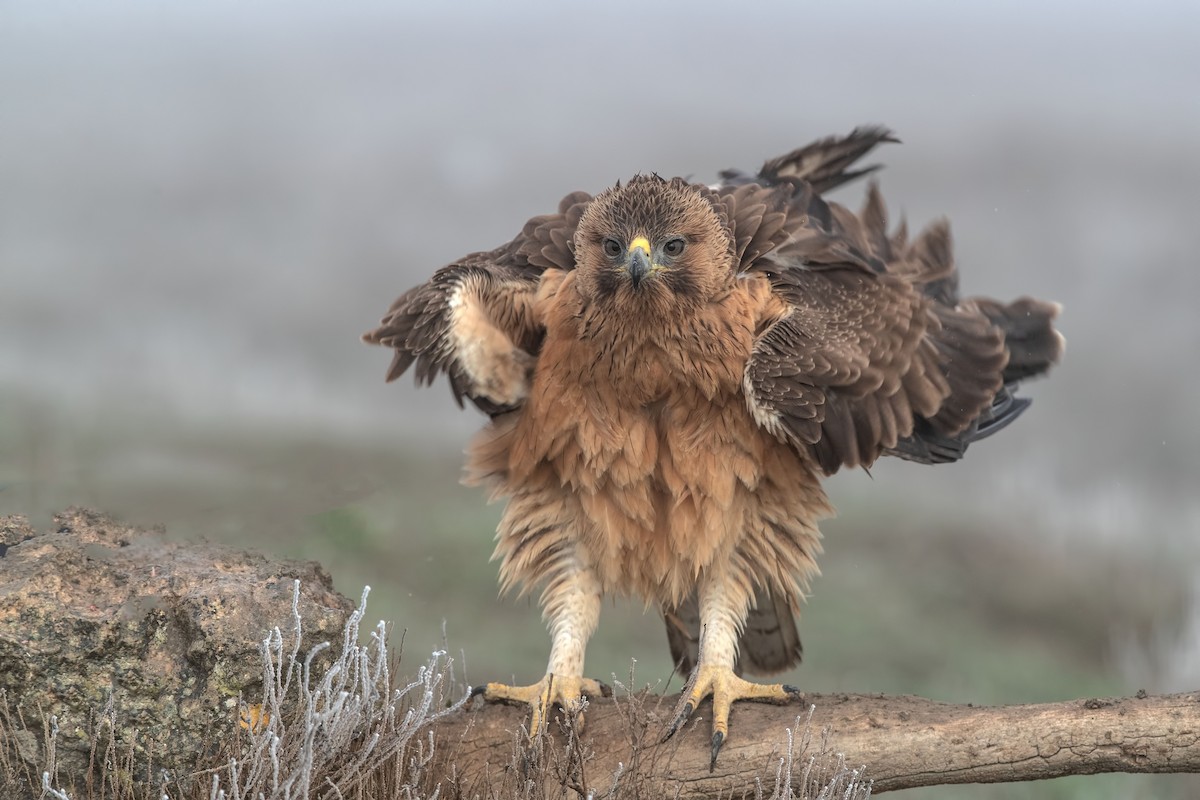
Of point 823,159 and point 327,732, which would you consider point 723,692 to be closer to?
point 327,732

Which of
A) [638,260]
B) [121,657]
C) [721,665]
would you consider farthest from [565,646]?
[121,657]

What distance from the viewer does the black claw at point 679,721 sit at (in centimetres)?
436

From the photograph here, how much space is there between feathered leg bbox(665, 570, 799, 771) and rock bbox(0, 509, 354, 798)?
1.67 meters

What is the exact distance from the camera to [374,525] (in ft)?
23.9

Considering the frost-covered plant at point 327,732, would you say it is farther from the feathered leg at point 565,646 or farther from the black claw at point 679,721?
the black claw at point 679,721

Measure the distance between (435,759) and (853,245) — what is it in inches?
121

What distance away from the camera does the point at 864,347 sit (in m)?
4.74

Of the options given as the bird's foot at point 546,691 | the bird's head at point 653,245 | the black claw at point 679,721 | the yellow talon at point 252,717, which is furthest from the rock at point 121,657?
the bird's head at point 653,245

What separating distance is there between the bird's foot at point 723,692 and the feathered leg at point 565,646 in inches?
18.8

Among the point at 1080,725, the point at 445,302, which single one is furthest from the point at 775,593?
the point at 445,302

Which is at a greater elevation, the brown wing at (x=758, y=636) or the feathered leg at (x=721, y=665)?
the brown wing at (x=758, y=636)

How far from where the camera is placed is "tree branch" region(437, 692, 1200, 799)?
401 centimetres

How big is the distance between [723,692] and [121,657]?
7.54 ft

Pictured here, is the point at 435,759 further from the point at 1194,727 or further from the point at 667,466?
the point at 1194,727
